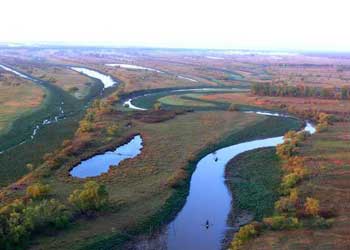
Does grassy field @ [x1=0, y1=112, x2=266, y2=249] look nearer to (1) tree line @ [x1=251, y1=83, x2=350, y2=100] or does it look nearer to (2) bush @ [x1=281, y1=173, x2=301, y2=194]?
(2) bush @ [x1=281, y1=173, x2=301, y2=194]

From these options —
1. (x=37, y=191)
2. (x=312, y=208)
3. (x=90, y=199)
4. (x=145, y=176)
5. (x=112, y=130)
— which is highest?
(x=312, y=208)

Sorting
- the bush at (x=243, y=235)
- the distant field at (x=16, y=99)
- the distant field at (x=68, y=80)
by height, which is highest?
the bush at (x=243, y=235)

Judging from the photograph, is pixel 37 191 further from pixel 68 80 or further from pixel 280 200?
pixel 68 80

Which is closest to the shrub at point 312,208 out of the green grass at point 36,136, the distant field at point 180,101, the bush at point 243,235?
the bush at point 243,235

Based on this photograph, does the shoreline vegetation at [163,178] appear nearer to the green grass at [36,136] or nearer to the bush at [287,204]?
the bush at [287,204]

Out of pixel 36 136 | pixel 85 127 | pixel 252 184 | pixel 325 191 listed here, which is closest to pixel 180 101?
pixel 85 127
